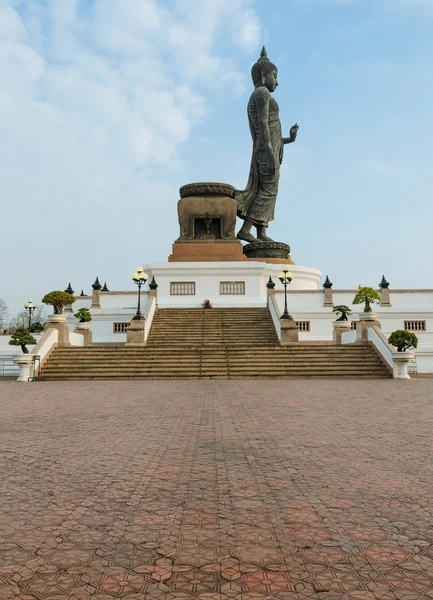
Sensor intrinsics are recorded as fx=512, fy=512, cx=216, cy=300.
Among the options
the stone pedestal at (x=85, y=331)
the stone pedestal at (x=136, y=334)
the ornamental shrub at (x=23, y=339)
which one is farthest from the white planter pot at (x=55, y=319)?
the stone pedestal at (x=85, y=331)

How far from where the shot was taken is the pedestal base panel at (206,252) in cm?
3641

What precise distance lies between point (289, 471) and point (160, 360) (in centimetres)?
1592

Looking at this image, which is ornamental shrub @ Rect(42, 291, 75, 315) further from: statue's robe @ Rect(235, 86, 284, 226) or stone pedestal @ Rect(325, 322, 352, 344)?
statue's robe @ Rect(235, 86, 284, 226)

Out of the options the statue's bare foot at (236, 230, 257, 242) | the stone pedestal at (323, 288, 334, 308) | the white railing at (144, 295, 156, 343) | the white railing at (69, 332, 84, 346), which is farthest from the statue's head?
the white railing at (69, 332, 84, 346)

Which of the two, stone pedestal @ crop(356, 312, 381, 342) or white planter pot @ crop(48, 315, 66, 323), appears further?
white planter pot @ crop(48, 315, 66, 323)

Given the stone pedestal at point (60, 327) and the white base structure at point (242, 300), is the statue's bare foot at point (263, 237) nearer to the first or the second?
the white base structure at point (242, 300)

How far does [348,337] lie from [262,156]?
2279 cm

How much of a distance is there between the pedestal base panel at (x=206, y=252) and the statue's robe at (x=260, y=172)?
19.8 feet

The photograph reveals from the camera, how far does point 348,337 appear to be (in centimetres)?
2455

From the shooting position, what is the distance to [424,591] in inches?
110

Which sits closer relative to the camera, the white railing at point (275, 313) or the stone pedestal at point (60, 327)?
the stone pedestal at point (60, 327)

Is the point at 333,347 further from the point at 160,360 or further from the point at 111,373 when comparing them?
the point at 111,373

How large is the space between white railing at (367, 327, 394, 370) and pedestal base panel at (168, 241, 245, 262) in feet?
51.6

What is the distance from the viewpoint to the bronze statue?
1645 inches
